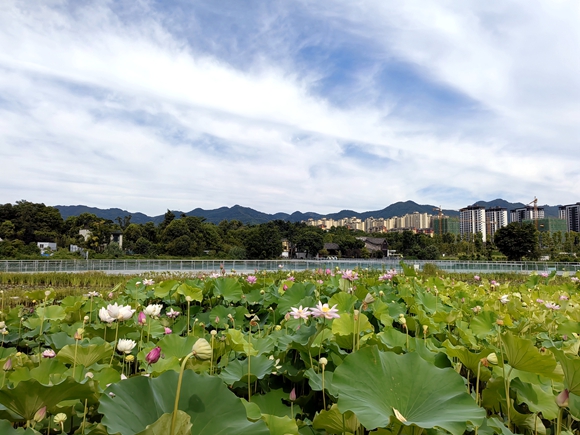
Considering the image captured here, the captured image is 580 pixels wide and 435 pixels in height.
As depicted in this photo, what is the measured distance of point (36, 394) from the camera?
85 cm

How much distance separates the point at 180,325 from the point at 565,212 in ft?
379

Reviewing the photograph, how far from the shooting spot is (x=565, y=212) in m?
93.4

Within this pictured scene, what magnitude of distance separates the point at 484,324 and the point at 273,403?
128 cm

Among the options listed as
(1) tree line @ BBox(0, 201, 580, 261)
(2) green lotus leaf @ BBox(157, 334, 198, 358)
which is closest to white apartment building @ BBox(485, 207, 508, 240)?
(1) tree line @ BBox(0, 201, 580, 261)

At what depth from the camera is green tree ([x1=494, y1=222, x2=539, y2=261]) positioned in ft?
118

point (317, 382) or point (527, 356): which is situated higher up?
point (527, 356)

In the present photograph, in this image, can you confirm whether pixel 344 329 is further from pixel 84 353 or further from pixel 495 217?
pixel 495 217

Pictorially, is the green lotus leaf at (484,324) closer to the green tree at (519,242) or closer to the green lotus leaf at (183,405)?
the green lotus leaf at (183,405)

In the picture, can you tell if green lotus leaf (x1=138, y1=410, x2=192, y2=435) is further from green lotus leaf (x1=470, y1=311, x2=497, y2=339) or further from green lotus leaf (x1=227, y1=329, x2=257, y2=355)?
green lotus leaf (x1=470, y1=311, x2=497, y2=339)

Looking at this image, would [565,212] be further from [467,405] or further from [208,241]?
[467,405]

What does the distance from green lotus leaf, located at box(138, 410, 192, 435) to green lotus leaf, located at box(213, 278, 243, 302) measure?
2.29m

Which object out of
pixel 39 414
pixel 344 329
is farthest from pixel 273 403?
pixel 39 414

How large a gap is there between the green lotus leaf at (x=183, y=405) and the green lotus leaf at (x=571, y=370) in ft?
2.70

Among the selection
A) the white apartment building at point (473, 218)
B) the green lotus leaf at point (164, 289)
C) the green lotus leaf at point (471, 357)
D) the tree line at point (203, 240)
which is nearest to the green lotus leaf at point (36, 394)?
the green lotus leaf at point (471, 357)
